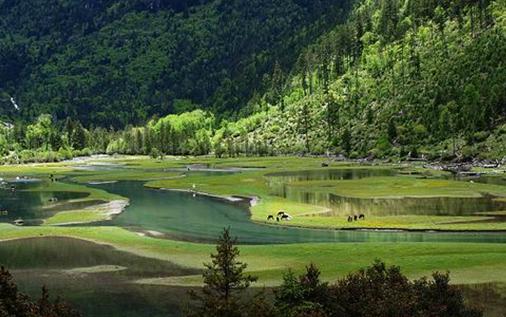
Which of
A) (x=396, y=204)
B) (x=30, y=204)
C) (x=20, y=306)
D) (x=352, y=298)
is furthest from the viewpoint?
(x=30, y=204)

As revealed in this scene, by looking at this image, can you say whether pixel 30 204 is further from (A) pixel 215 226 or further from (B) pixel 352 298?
(B) pixel 352 298

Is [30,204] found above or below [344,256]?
above

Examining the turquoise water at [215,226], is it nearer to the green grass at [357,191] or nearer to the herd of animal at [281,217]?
the herd of animal at [281,217]

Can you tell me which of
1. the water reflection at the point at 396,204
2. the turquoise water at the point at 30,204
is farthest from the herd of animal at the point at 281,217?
the turquoise water at the point at 30,204

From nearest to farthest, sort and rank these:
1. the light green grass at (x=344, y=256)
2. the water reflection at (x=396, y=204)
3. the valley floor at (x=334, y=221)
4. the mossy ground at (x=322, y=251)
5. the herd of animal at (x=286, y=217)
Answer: the light green grass at (x=344, y=256) → the mossy ground at (x=322, y=251) → the valley floor at (x=334, y=221) → the herd of animal at (x=286, y=217) → the water reflection at (x=396, y=204)

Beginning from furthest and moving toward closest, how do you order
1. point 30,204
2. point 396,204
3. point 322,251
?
point 30,204, point 396,204, point 322,251

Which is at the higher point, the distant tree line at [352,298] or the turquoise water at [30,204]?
the distant tree line at [352,298]

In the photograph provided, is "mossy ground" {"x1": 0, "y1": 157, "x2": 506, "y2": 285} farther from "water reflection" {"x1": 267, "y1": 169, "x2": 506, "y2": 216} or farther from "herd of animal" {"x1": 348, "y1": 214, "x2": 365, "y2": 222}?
"water reflection" {"x1": 267, "y1": 169, "x2": 506, "y2": 216}

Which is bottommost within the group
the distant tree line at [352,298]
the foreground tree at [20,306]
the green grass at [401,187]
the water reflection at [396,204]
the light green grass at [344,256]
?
the light green grass at [344,256]

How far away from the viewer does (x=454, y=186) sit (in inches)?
4894

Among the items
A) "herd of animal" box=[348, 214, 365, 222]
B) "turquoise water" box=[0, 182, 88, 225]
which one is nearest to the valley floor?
"herd of animal" box=[348, 214, 365, 222]

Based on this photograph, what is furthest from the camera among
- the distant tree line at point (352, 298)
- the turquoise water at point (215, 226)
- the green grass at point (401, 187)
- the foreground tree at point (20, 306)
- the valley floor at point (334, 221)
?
the green grass at point (401, 187)

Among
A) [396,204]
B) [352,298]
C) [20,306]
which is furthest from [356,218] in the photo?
[20,306]

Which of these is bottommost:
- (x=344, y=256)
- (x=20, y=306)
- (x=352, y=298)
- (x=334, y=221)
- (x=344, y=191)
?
(x=344, y=256)
